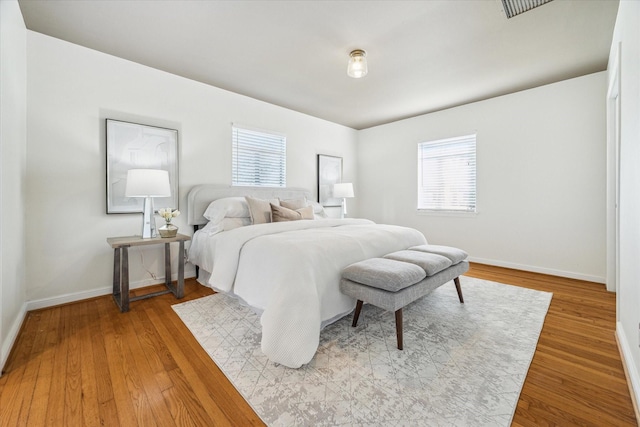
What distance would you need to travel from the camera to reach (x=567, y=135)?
3402 mm

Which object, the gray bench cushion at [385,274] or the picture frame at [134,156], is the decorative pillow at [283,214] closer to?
the picture frame at [134,156]

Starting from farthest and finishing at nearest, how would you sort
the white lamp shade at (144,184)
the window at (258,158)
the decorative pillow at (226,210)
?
the window at (258,158)
the decorative pillow at (226,210)
the white lamp shade at (144,184)

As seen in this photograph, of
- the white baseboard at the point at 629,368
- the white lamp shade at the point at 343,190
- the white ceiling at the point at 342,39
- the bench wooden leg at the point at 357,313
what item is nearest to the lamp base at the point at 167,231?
the white ceiling at the point at 342,39

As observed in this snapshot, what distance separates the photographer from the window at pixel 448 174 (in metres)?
4.31

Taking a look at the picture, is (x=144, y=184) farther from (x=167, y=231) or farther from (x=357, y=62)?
(x=357, y=62)

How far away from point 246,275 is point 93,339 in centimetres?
115

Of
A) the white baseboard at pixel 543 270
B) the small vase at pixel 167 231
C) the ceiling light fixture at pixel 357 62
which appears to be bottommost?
the white baseboard at pixel 543 270

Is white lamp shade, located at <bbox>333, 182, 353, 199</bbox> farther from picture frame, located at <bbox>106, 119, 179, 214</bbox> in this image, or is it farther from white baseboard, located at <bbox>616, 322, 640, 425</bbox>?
white baseboard, located at <bbox>616, 322, 640, 425</bbox>

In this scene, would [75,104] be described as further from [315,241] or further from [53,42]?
[315,241]

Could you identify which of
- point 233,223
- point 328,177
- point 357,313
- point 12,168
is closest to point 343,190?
point 328,177

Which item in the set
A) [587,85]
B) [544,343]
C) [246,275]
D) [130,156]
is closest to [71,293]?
[130,156]

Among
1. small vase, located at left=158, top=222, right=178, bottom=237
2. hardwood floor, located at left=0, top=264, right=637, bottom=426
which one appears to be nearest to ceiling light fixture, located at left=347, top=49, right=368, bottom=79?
small vase, located at left=158, top=222, right=178, bottom=237

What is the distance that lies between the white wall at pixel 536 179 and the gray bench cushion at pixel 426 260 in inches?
89.8

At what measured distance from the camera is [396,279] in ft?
5.82
